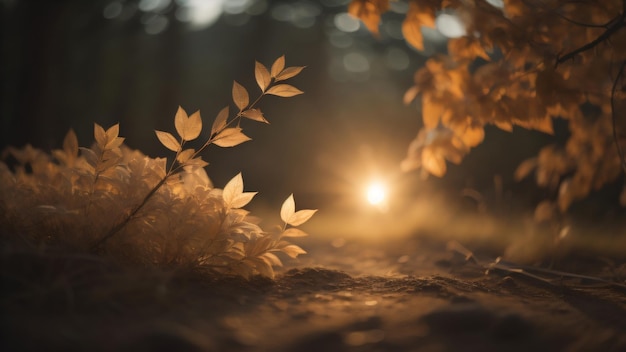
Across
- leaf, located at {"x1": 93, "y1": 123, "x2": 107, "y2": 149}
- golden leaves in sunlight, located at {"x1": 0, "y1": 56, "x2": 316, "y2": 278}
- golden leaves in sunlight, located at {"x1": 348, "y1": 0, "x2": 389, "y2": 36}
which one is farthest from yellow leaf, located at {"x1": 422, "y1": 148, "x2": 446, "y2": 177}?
leaf, located at {"x1": 93, "y1": 123, "x2": 107, "y2": 149}

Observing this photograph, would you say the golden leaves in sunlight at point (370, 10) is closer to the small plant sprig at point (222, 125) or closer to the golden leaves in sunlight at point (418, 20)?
the golden leaves in sunlight at point (418, 20)

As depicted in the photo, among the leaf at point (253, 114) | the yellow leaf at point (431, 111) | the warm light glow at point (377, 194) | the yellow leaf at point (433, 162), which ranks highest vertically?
the warm light glow at point (377, 194)

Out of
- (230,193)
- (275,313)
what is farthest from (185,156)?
(275,313)

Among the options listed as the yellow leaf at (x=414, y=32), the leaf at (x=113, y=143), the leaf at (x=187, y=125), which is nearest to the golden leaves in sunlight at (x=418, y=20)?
the yellow leaf at (x=414, y=32)

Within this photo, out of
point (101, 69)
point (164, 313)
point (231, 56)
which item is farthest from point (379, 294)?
point (231, 56)

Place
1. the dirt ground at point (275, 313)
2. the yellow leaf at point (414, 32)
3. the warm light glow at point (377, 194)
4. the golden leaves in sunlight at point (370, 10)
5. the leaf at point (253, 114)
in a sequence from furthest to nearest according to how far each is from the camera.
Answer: the warm light glow at point (377, 194) → the yellow leaf at point (414, 32) → the golden leaves in sunlight at point (370, 10) → the leaf at point (253, 114) → the dirt ground at point (275, 313)
